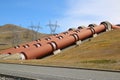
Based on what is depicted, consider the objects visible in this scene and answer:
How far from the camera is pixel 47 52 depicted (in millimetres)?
59125

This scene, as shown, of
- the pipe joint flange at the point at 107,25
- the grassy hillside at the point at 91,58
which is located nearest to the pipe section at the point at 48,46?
the pipe joint flange at the point at 107,25

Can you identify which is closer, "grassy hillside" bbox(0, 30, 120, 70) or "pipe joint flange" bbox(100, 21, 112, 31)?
"grassy hillside" bbox(0, 30, 120, 70)

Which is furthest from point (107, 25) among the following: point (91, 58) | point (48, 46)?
point (91, 58)

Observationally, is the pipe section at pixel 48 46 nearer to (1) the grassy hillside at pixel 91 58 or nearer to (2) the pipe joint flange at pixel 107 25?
(2) the pipe joint flange at pixel 107 25

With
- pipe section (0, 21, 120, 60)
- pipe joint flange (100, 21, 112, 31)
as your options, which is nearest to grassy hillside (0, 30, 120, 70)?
pipe section (0, 21, 120, 60)

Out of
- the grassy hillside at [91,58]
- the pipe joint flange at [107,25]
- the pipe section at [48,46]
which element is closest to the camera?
the grassy hillside at [91,58]

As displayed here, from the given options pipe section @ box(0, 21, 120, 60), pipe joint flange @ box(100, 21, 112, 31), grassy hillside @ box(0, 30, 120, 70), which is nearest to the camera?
grassy hillside @ box(0, 30, 120, 70)

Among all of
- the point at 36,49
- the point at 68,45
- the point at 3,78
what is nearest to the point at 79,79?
the point at 3,78

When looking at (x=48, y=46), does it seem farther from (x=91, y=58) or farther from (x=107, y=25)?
(x=107, y=25)

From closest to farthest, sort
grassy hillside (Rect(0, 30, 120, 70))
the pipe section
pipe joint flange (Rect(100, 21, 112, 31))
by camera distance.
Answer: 1. grassy hillside (Rect(0, 30, 120, 70))
2. the pipe section
3. pipe joint flange (Rect(100, 21, 112, 31))

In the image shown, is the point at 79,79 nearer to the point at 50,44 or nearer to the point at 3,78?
the point at 3,78

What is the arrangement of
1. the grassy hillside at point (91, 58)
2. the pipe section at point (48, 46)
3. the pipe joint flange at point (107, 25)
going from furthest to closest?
the pipe joint flange at point (107, 25)
the pipe section at point (48, 46)
the grassy hillside at point (91, 58)

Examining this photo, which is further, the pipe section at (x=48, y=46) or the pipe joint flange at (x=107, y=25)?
the pipe joint flange at (x=107, y=25)

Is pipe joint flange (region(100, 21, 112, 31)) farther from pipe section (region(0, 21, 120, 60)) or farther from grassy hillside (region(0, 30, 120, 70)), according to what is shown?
grassy hillside (region(0, 30, 120, 70))
